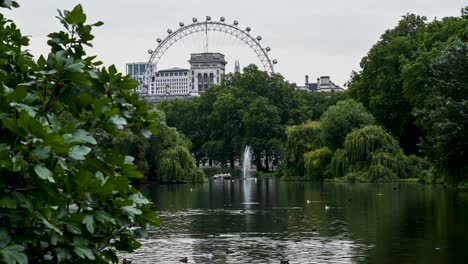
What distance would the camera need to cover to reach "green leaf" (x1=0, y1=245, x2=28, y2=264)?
11.7 ft

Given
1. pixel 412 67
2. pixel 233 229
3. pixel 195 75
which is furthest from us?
pixel 195 75

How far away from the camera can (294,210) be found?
100 feet

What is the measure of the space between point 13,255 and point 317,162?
56773 mm

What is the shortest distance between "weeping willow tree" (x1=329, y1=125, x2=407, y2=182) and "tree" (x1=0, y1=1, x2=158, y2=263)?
50031mm

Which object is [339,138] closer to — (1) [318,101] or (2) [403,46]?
(2) [403,46]

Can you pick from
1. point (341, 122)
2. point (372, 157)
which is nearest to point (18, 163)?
point (372, 157)

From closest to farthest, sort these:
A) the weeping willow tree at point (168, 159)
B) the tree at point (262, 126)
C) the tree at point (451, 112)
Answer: the tree at point (451, 112) < the weeping willow tree at point (168, 159) < the tree at point (262, 126)

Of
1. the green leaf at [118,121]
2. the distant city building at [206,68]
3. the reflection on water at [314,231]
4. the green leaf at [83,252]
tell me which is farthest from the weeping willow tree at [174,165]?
the distant city building at [206,68]

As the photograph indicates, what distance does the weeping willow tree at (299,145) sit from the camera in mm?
63878

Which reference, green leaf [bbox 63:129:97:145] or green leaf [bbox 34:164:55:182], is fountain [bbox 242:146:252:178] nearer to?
green leaf [bbox 63:129:97:145]

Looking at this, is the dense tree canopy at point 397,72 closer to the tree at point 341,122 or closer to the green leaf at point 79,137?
the tree at point 341,122

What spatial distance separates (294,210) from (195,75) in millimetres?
134431

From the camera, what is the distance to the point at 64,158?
3.85 m

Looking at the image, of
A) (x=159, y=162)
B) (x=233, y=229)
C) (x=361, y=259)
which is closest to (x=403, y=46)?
(x=159, y=162)
